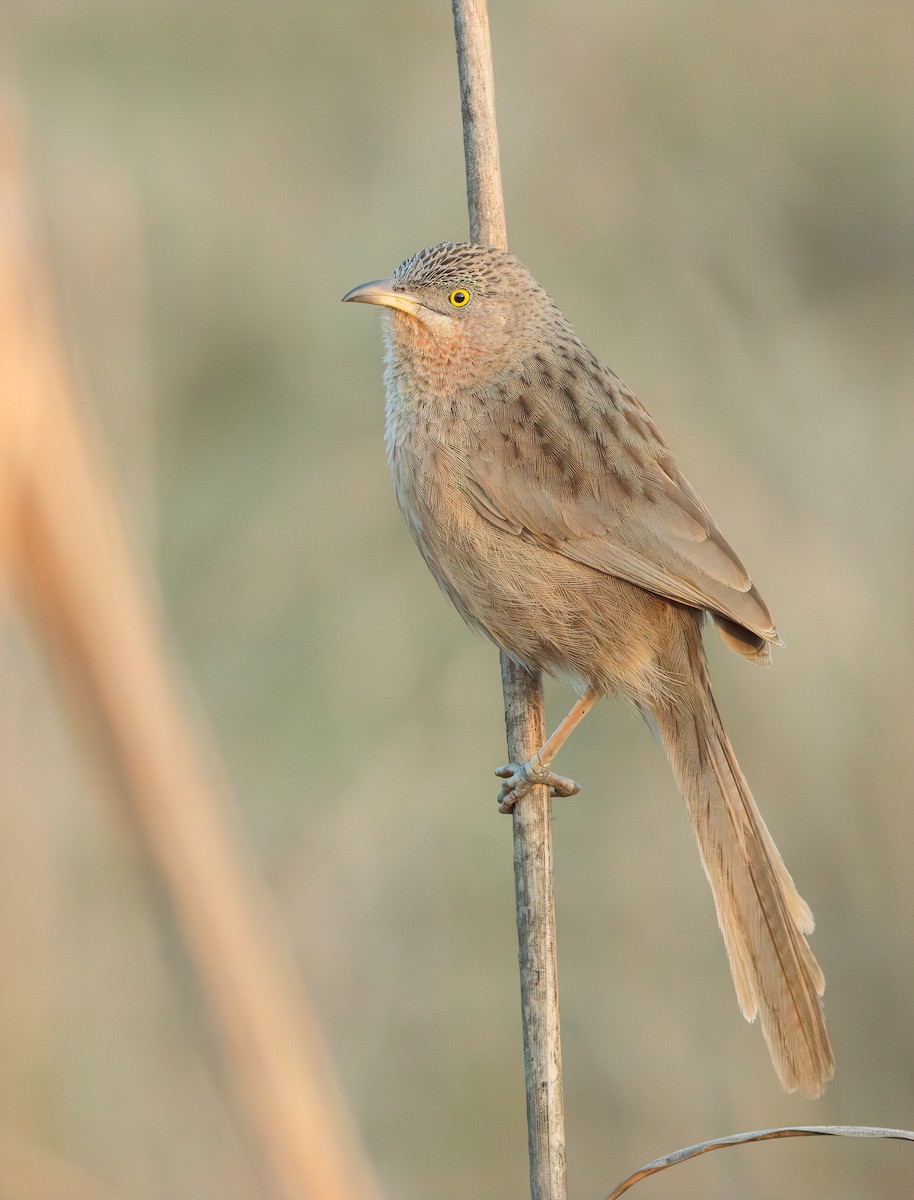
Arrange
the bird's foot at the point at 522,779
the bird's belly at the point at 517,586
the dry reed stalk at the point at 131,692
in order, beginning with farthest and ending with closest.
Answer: the bird's belly at the point at 517,586, the bird's foot at the point at 522,779, the dry reed stalk at the point at 131,692

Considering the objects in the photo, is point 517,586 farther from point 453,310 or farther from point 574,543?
point 453,310

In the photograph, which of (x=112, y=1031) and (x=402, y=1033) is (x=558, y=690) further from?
(x=112, y=1031)

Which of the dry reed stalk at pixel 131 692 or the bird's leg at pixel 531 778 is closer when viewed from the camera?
the dry reed stalk at pixel 131 692

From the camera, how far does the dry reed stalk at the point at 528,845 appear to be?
2.48 meters

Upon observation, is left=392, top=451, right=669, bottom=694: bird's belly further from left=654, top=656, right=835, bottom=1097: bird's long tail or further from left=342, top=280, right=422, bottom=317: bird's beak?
left=342, top=280, right=422, bottom=317: bird's beak

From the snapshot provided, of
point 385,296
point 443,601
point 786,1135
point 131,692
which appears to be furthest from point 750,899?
point 443,601

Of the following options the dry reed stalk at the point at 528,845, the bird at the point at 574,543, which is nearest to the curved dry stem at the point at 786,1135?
the dry reed stalk at the point at 528,845

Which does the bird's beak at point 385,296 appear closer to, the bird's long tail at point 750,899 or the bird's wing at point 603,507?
the bird's wing at point 603,507

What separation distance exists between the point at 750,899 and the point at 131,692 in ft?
4.72

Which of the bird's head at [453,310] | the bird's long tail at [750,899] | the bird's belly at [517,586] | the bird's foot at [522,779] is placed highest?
the bird's head at [453,310]

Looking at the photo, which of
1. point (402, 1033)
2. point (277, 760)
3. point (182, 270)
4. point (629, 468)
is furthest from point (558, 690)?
point (182, 270)

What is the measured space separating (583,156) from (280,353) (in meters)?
1.32

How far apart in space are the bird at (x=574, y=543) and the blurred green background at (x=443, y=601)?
4.41ft

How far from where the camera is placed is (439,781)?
15.1ft
